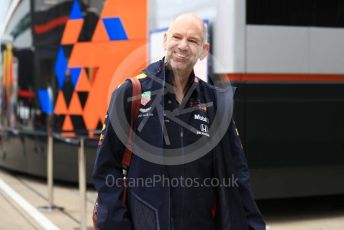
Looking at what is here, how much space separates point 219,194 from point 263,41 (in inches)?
181

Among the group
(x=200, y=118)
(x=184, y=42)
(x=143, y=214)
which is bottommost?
(x=143, y=214)

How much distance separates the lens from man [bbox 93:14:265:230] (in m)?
2.33

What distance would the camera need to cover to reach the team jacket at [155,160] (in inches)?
91.7

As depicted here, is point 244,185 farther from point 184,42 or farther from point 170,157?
point 184,42

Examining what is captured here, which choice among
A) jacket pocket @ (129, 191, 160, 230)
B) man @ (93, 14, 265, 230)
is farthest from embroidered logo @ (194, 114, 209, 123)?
jacket pocket @ (129, 191, 160, 230)

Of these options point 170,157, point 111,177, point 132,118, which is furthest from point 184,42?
point 111,177

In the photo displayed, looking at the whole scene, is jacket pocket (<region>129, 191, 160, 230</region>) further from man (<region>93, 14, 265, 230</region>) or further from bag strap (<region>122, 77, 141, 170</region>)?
bag strap (<region>122, 77, 141, 170</region>)

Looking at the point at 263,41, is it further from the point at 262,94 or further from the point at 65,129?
the point at 65,129

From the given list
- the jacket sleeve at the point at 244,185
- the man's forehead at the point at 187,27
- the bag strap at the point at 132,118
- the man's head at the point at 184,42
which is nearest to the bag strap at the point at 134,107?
the bag strap at the point at 132,118

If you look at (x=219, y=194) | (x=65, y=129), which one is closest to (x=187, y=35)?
(x=219, y=194)

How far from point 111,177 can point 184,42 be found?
679mm

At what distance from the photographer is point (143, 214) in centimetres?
234

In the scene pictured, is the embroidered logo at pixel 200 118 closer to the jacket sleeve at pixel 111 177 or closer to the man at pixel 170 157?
→ the man at pixel 170 157

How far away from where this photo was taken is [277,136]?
6812mm
